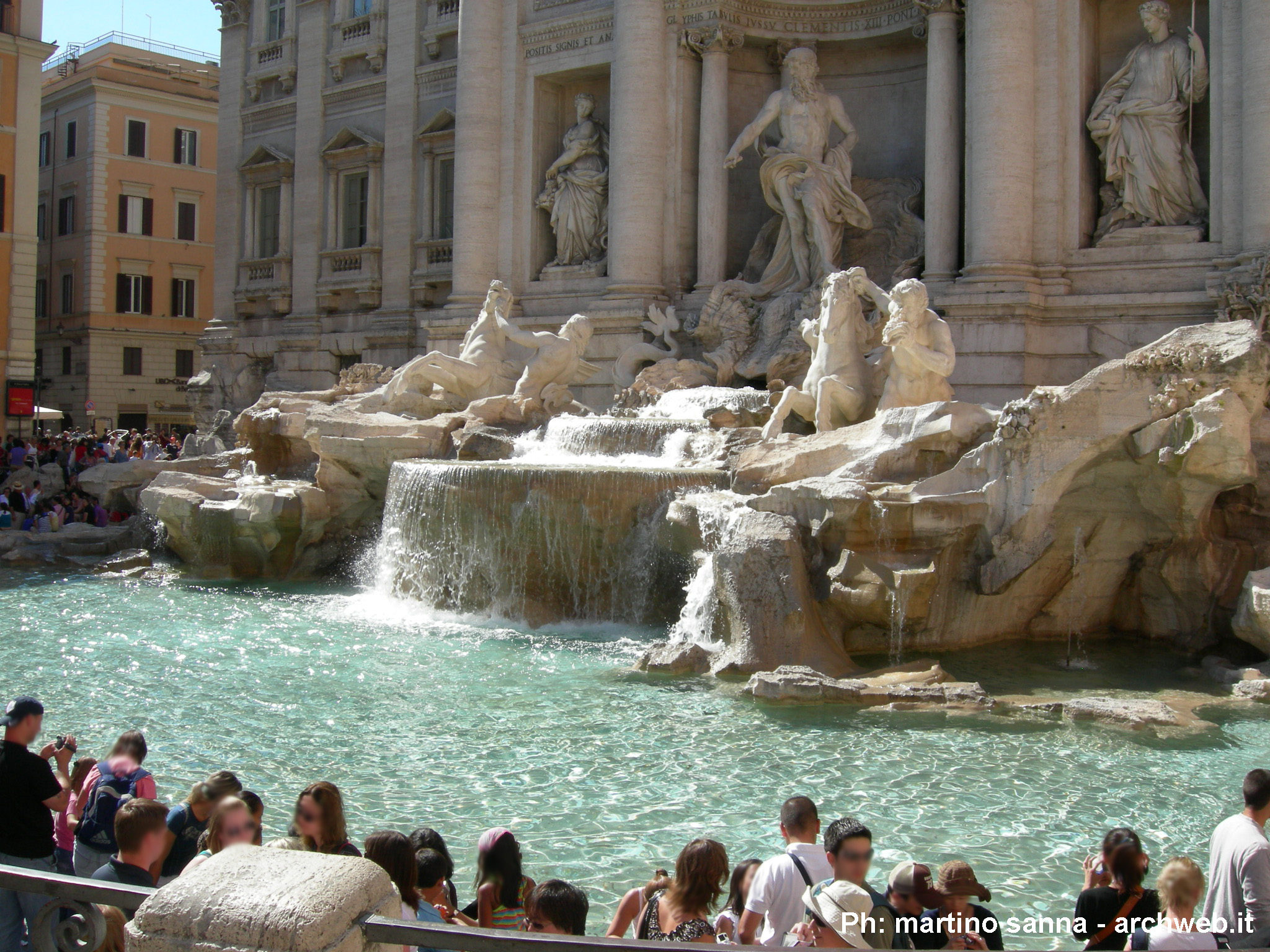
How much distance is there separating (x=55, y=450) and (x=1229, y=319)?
18.0 m

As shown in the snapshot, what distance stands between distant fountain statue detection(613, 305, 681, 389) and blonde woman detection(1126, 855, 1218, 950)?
1322 cm

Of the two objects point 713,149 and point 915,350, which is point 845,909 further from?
point 713,149

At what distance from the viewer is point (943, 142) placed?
50.7ft

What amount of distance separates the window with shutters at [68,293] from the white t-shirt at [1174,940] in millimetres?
36686

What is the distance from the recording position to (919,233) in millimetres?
16438

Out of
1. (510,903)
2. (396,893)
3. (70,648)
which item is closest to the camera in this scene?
(396,893)

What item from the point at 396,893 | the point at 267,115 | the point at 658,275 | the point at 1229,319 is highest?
the point at 267,115

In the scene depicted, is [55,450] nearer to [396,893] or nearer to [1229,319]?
[1229,319]

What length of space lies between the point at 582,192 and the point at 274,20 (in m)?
9.80

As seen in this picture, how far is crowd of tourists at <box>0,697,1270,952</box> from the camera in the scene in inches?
138

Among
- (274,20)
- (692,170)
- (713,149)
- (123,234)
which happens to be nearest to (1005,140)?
(713,149)

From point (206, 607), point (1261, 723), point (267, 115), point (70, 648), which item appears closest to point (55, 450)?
point (267, 115)

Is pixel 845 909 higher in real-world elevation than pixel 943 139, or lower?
lower

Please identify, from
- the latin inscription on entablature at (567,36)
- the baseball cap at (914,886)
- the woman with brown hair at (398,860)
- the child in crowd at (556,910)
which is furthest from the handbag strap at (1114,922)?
the latin inscription on entablature at (567,36)
